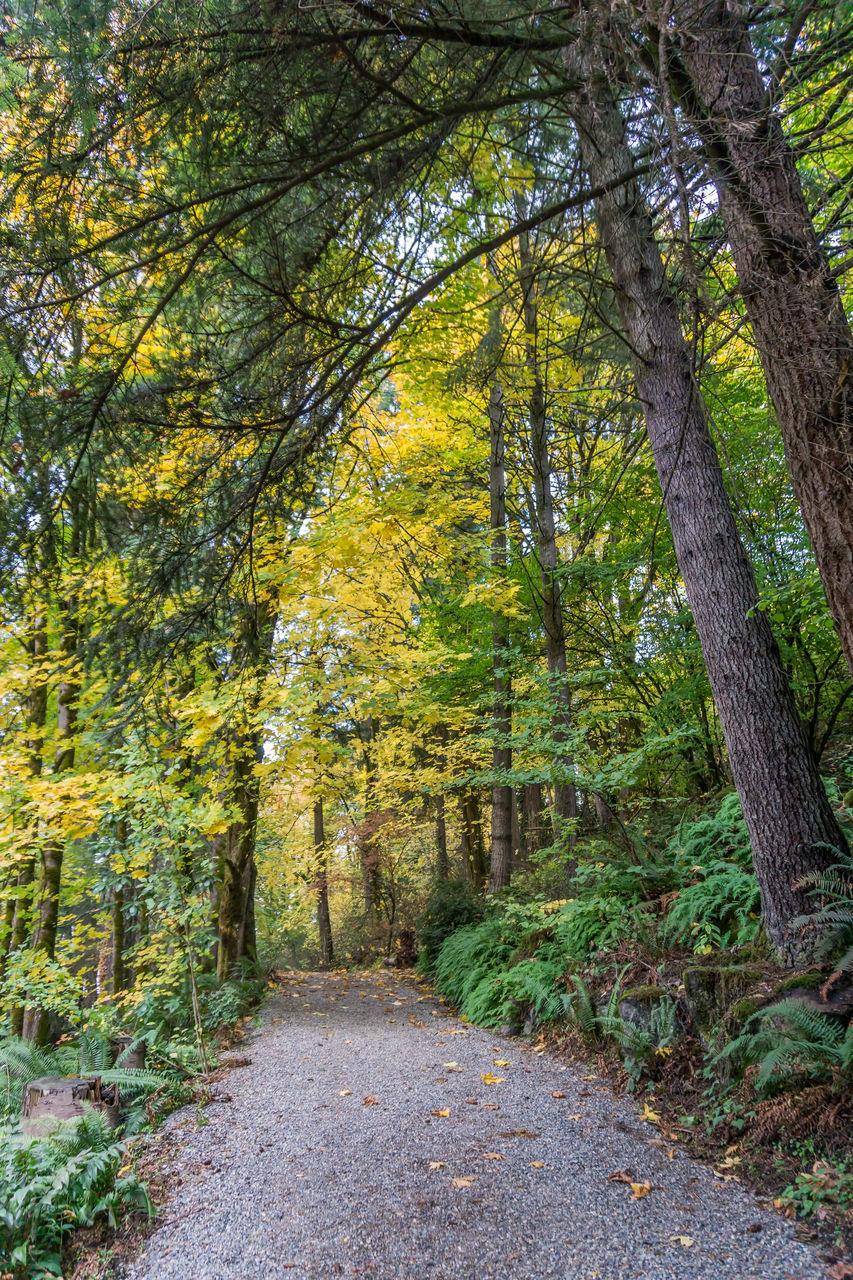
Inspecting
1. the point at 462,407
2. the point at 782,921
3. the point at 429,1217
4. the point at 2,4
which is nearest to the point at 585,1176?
the point at 429,1217

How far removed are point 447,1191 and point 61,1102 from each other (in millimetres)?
2737

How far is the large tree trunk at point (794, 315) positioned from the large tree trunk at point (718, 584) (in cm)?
73

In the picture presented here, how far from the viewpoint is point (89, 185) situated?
9.11 feet

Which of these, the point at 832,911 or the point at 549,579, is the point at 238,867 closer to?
the point at 549,579

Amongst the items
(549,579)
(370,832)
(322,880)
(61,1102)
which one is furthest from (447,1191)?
(322,880)

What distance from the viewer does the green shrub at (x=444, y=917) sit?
9516 mm

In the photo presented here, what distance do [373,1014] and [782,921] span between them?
5.61m

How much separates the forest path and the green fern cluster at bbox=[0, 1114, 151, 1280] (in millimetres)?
292

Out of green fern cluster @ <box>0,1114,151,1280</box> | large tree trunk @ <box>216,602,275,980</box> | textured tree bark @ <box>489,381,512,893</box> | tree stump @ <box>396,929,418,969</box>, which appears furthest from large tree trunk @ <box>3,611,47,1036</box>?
tree stump @ <box>396,929,418,969</box>

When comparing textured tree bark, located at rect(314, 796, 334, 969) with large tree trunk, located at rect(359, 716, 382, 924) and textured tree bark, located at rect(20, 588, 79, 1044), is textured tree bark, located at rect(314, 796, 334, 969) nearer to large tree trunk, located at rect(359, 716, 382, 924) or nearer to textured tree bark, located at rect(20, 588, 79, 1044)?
large tree trunk, located at rect(359, 716, 382, 924)

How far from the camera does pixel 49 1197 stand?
9.94ft

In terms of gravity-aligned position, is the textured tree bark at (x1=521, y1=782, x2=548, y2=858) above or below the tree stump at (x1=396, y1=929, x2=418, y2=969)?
above

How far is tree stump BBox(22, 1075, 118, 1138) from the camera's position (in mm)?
3902

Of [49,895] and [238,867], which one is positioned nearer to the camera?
[49,895]
